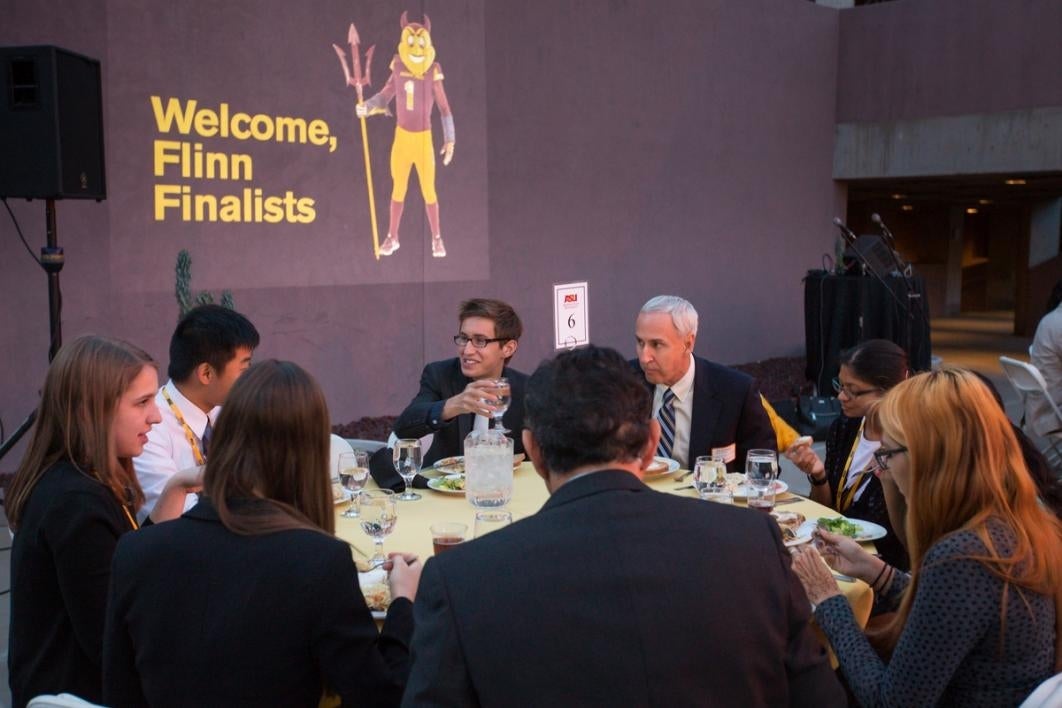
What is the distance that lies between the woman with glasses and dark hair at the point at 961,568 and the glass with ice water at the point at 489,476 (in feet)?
3.58

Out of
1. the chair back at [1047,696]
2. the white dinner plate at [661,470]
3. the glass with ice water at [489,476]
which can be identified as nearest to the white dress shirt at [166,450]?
the glass with ice water at [489,476]

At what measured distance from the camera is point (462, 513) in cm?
308

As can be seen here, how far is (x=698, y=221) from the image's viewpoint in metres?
11.6

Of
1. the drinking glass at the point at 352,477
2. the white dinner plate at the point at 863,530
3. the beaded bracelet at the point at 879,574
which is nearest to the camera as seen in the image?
the beaded bracelet at the point at 879,574

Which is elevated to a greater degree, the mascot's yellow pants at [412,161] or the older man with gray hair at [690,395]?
the mascot's yellow pants at [412,161]

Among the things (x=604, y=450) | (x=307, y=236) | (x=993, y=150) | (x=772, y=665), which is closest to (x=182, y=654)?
(x=604, y=450)

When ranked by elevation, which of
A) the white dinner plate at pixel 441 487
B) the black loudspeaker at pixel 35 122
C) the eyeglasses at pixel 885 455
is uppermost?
the black loudspeaker at pixel 35 122

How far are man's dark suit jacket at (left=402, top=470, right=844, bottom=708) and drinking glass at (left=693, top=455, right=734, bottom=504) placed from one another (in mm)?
1589

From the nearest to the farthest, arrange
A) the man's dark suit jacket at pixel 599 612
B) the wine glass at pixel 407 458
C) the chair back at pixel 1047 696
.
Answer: the man's dark suit jacket at pixel 599 612 < the chair back at pixel 1047 696 < the wine glass at pixel 407 458

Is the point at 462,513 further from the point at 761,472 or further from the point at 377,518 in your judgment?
the point at 761,472

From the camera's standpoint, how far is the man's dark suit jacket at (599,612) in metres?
1.39

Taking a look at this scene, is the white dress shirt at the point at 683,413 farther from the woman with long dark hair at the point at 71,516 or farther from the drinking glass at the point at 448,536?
the woman with long dark hair at the point at 71,516

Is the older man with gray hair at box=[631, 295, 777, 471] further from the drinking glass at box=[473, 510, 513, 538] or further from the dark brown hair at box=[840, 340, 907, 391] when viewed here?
the drinking glass at box=[473, 510, 513, 538]

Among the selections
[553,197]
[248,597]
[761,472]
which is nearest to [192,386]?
[248,597]
